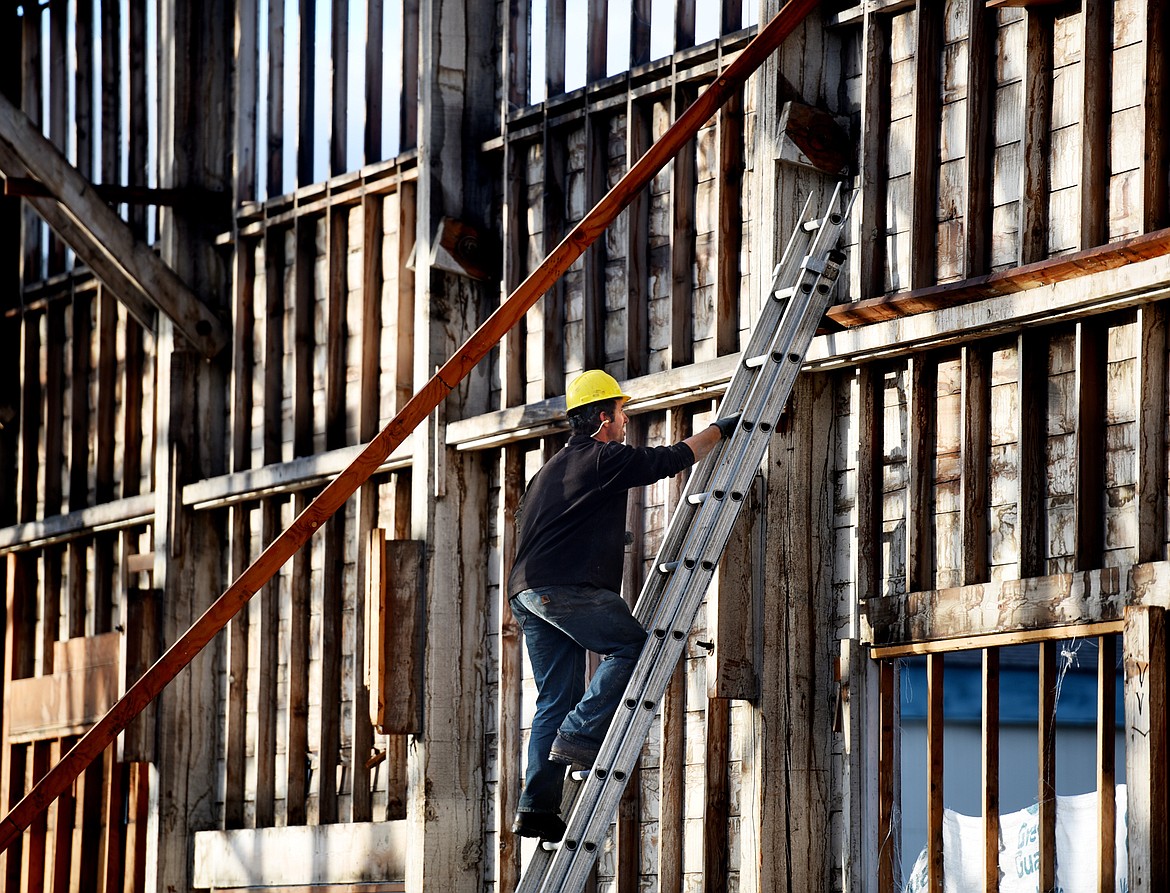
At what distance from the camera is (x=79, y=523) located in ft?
52.0

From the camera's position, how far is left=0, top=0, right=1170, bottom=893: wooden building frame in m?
9.16

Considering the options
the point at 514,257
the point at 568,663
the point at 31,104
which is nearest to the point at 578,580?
the point at 568,663

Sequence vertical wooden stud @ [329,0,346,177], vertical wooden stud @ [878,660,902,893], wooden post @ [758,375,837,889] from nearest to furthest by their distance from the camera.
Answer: vertical wooden stud @ [878,660,902,893] → wooden post @ [758,375,837,889] → vertical wooden stud @ [329,0,346,177]

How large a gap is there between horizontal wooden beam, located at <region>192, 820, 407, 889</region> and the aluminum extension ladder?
126 inches

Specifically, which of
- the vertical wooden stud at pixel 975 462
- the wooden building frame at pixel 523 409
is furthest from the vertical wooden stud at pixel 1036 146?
the vertical wooden stud at pixel 975 462

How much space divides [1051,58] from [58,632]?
1015cm

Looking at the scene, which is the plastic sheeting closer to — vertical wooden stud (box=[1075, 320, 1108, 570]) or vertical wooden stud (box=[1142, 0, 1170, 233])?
vertical wooden stud (box=[1075, 320, 1108, 570])

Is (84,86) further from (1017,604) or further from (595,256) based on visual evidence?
(1017,604)

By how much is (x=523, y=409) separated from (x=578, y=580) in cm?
256

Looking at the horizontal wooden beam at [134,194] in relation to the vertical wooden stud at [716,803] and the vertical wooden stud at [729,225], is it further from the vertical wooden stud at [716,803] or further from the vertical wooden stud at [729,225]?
the vertical wooden stud at [716,803]

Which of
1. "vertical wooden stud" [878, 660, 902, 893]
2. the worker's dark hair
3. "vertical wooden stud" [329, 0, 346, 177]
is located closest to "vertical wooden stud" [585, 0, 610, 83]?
"vertical wooden stud" [329, 0, 346, 177]

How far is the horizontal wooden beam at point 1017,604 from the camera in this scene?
28.3 feet

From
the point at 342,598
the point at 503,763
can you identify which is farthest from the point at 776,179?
the point at 342,598

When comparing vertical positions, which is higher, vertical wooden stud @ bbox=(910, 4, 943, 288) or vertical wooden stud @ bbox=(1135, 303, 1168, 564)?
vertical wooden stud @ bbox=(910, 4, 943, 288)
